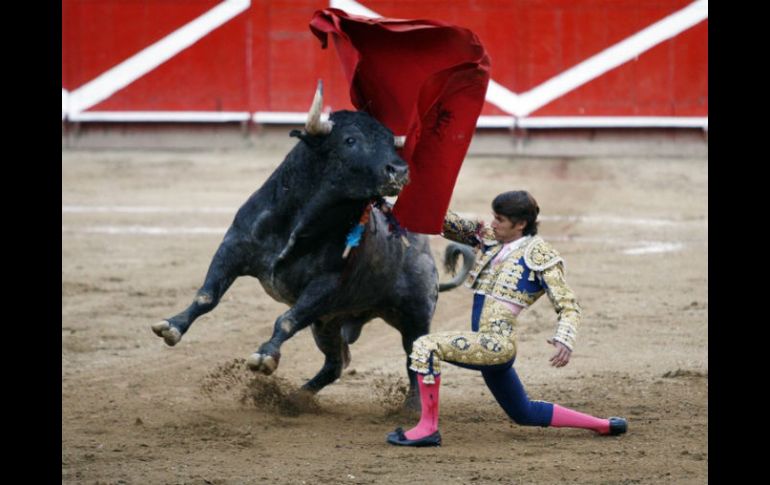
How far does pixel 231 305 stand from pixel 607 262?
10.0 ft

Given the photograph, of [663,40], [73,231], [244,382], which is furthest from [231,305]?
[663,40]

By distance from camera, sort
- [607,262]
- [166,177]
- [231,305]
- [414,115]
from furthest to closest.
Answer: [166,177] < [607,262] < [231,305] < [414,115]

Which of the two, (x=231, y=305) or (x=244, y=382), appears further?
(x=231, y=305)

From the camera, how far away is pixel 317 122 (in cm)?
510

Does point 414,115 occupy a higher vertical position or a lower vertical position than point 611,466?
higher

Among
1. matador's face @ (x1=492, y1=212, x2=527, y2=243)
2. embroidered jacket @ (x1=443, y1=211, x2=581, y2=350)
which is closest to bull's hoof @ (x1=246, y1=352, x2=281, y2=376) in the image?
embroidered jacket @ (x1=443, y1=211, x2=581, y2=350)

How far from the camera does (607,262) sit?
10.1 meters

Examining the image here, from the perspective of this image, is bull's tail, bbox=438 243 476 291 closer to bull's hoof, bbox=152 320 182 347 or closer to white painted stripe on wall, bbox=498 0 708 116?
bull's hoof, bbox=152 320 182 347

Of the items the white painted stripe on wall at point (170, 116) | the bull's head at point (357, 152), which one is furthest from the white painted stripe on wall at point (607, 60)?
the bull's head at point (357, 152)

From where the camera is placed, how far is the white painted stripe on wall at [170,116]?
14961 millimetres

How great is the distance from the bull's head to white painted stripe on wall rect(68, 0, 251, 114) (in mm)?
9960

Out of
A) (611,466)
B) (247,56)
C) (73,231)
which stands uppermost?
(247,56)

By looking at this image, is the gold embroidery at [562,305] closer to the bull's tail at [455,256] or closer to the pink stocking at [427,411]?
the pink stocking at [427,411]

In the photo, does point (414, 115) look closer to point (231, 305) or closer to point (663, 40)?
point (231, 305)
